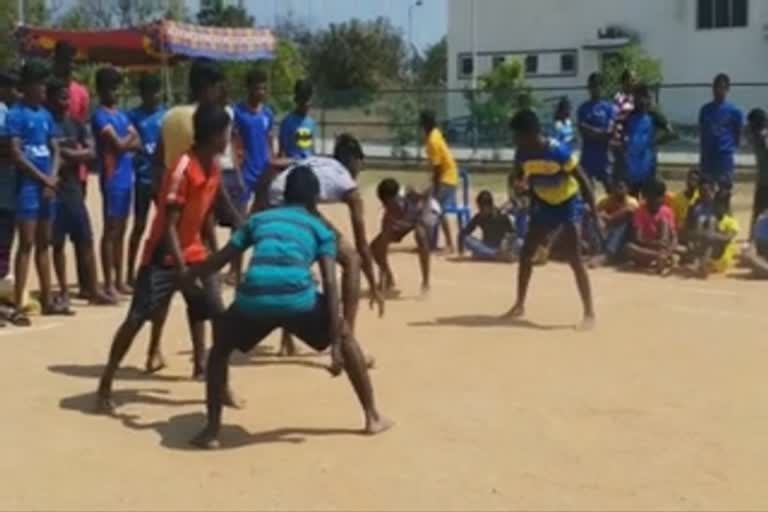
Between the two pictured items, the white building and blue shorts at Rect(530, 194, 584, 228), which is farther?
the white building

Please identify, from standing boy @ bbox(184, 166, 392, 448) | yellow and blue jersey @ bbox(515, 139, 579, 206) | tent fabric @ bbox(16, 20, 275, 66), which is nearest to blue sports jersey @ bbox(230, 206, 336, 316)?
standing boy @ bbox(184, 166, 392, 448)

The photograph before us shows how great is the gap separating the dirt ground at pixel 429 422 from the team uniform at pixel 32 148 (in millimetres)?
848

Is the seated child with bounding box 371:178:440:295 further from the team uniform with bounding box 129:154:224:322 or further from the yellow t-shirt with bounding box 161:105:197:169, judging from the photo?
the team uniform with bounding box 129:154:224:322

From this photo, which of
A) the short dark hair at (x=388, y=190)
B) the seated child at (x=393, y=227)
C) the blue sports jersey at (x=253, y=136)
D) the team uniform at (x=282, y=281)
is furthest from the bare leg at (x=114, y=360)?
the short dark hair at (x=388, y=190)

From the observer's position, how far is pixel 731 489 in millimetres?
6230

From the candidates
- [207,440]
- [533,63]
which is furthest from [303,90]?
[533,63]

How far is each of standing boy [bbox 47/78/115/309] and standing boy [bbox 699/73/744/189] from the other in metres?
7.29

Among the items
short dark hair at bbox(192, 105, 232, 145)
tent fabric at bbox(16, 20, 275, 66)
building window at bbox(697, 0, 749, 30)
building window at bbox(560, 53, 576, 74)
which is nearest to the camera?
short dark hair at bbox(192, 105, 232, 145)

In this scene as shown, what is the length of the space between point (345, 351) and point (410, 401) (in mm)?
1010

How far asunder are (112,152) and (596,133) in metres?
6.48

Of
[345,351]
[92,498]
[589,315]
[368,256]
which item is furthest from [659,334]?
[92,498]

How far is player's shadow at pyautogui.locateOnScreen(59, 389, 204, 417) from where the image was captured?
7.81m

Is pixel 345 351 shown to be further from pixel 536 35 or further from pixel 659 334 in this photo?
pixel 536 35

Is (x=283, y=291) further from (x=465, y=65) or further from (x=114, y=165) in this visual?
(x=465, y=65)
